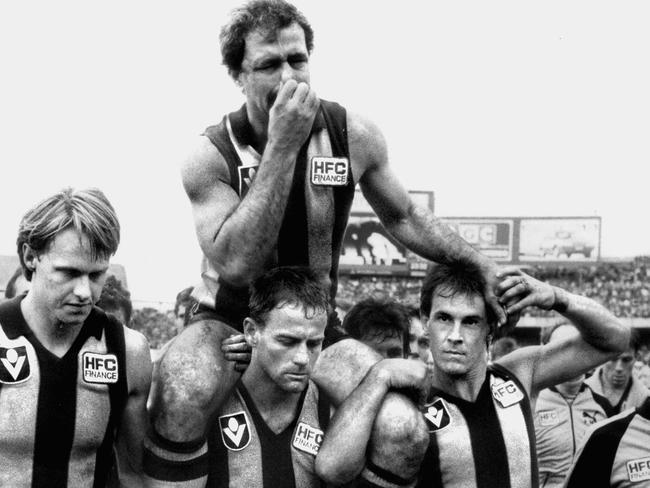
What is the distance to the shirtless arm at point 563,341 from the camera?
4668 millimetres

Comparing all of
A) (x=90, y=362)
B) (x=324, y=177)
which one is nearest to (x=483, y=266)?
(x=324, y=177)

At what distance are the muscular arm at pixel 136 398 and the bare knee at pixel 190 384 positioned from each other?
2.1 inches

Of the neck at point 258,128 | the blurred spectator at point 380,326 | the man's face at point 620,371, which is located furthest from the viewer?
the man's face at point 620,371

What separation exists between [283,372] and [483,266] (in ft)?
3.92

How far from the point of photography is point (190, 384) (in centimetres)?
424

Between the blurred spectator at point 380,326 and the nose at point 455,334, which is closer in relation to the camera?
the nose at point 455,334

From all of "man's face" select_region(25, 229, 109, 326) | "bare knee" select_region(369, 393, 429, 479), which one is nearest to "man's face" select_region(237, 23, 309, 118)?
"man's face" select_region(25, 229, 109, 326)

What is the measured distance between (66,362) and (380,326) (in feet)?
9.38

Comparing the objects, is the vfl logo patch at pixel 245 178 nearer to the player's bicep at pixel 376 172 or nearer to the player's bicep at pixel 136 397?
the player's bicep at pixel 376 172

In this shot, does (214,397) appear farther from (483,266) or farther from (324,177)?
(483,266)

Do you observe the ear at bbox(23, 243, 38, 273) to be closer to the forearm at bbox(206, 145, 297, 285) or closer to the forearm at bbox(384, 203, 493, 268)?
the forearm at bbox(206, 145, 297, 285)

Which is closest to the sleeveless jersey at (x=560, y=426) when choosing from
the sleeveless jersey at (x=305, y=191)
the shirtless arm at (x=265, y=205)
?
the sleeveless jersey at (x=305, y=191)

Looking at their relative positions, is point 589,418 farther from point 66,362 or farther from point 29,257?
point 29,257

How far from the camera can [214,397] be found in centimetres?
432
